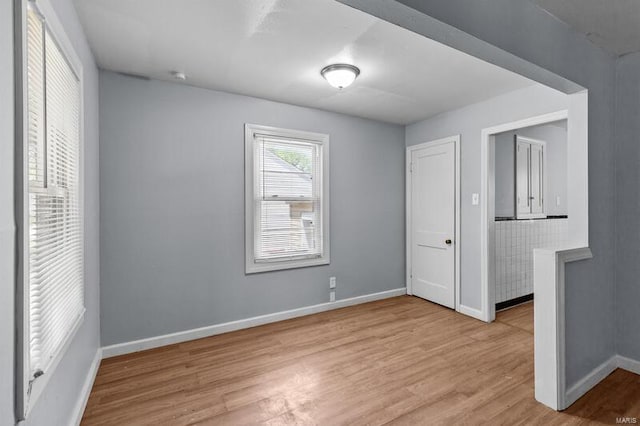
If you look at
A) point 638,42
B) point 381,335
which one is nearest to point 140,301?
point 381,335

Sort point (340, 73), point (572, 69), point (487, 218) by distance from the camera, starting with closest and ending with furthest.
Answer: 1. point (572, 69)
2. point (340, 73)
3. point (487, 218)

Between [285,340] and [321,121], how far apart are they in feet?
8.10

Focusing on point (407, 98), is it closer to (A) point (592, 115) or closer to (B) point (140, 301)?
(A) point (592, 115)

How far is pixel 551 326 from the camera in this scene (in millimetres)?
1995

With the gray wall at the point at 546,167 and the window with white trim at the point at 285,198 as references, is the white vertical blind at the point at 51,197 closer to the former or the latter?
the window with white trim at the point at 285,198

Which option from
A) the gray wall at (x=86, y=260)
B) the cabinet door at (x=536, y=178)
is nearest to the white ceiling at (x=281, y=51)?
the gray wall at (x=86, y=260)

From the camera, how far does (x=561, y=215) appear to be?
4926 millimetres

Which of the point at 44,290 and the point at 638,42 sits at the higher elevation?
the point at 638,42

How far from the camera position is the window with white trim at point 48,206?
1127 mm

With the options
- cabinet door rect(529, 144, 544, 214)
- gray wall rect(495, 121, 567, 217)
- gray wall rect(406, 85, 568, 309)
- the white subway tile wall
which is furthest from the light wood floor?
cabinet door rect(529, 144, 544, 214)

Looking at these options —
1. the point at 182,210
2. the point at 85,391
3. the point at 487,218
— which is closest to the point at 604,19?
the point at 487,218

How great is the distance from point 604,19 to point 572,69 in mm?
316

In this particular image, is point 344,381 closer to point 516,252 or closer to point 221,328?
point 221,328

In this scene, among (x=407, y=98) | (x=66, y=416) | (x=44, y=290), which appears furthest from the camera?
(x=407, y=98)
